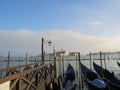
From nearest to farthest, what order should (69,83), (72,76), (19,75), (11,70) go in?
(19,75), (11,70), (69,83), (72,76)

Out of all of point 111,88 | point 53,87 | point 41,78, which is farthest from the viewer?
point 111,88

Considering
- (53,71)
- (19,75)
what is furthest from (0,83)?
(53,71)

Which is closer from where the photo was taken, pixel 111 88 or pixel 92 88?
pixel 111 88

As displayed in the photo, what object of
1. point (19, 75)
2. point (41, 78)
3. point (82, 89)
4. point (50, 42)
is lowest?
point (82, 89)

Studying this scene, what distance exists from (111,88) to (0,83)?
1102cm

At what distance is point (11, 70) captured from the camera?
342 inches

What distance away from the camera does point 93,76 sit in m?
17.6

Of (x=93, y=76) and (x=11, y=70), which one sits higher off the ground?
(x=11, y=70)

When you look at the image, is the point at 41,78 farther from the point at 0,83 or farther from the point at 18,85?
the point at 0,83

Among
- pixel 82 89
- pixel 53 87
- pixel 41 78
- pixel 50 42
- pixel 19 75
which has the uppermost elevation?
pixel 50 42

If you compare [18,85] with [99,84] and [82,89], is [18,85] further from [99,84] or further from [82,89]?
[82,89]

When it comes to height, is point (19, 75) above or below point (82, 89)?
above

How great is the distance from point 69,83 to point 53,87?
186 inches

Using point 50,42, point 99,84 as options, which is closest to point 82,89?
point 99,84
